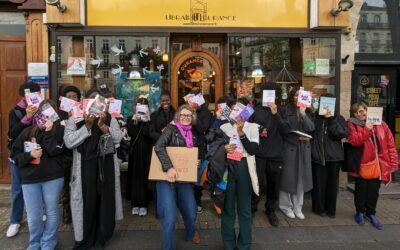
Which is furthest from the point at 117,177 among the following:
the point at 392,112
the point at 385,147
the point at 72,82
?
the point at 392,112

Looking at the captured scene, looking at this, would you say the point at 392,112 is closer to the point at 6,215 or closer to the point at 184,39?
the point at 184,39

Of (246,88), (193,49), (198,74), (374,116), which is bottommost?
(374,116)

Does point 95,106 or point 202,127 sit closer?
point 95,106

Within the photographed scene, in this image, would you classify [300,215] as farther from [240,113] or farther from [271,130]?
[240,113]

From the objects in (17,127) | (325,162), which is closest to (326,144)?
(325,162)

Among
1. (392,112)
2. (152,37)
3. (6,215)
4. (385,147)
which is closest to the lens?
(385,147)

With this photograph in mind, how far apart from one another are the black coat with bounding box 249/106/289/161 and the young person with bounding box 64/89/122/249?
82.2 inches

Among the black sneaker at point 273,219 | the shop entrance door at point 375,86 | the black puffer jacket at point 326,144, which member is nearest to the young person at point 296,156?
the black puffer jacket at point 326,144

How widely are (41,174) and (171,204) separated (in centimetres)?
152

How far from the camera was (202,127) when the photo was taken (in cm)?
545

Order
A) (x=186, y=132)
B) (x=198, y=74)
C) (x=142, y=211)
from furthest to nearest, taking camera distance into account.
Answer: (x=198, y=74), (x=142, y=211), (x=186, y=132)

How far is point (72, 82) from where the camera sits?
6848mm

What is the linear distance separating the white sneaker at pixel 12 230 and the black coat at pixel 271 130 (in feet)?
11.6

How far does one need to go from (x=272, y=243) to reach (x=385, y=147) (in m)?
2.28
